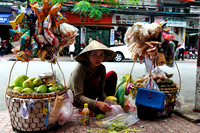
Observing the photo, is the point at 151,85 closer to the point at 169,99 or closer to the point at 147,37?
the point at 169,99

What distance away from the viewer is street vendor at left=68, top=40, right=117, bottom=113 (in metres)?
2.57

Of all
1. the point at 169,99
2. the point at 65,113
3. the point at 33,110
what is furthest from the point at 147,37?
the point at 33,110

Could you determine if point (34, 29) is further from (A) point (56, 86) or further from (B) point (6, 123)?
(B) point (6, 123)

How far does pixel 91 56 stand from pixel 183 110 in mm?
1732

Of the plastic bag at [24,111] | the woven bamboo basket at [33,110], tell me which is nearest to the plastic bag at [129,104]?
the woven bamboo basket at [33,110]

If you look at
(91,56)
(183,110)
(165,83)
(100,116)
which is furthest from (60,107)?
(183,110)

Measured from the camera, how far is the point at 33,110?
209 centimetres

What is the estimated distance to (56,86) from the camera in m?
2.35

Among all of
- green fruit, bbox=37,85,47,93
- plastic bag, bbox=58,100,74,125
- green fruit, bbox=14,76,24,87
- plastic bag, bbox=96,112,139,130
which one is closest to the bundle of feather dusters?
plastic bag, bbox=96,112,139,130

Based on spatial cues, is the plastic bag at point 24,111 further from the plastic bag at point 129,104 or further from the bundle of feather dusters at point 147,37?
the bundle of feather dusters at point 147,37

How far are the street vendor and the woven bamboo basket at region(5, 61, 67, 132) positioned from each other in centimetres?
46

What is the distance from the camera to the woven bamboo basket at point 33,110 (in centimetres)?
210

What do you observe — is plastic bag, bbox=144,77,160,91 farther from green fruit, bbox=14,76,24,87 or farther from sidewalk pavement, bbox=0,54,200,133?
green fruit, bbox=14,76,24,87

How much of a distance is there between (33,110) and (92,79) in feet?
3.32
